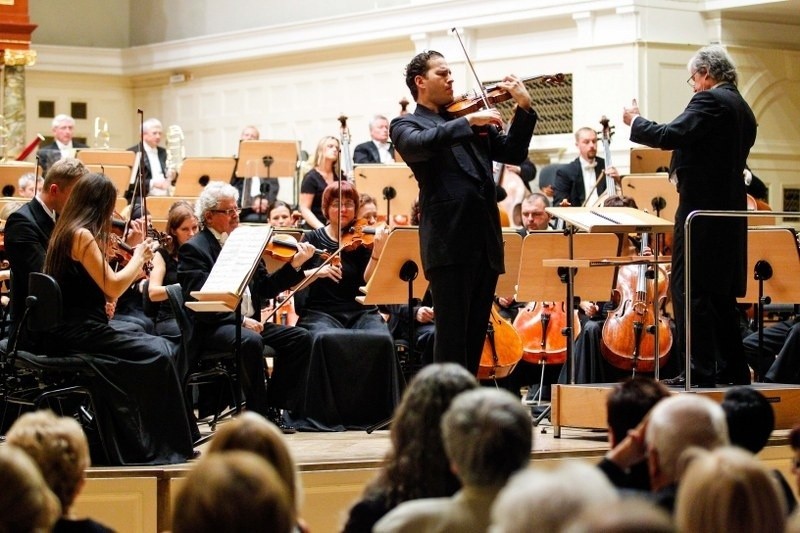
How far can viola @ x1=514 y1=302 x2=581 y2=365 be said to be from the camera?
6930mm

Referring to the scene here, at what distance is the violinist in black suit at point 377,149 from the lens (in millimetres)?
10570

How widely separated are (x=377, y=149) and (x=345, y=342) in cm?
423

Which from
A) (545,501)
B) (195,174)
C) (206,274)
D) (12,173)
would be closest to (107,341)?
(206,274)

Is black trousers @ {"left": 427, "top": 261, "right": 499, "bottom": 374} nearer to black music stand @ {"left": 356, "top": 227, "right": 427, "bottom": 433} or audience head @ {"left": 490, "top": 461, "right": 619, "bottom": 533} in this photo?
black music stand @ {"left": 356, "top": 227, "right": 427, "bottom": 433}

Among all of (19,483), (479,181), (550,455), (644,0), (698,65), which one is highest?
(644,0)

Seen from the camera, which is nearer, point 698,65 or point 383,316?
point 698,65

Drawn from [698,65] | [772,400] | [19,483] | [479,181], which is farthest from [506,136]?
[19,483]

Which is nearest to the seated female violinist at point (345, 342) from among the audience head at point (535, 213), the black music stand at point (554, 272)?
the black music stand at point (554, 272)

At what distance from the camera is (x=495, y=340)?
6.51 m

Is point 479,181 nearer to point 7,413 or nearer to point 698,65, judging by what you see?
point 698,65

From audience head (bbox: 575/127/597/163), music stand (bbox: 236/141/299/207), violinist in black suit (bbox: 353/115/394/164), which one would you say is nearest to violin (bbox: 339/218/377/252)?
audience head (bbox: 575/127/597/163)

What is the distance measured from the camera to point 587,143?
9758mm

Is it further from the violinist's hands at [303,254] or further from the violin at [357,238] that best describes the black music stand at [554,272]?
the violinist's hands at [303,254]

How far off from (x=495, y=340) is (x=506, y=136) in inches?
64.7
